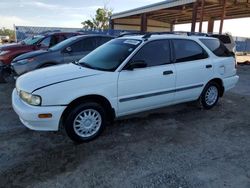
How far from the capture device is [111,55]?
14.7 ft

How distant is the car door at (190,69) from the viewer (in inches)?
189

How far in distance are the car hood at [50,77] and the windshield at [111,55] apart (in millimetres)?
248

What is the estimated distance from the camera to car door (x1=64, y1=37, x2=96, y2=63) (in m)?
7.48

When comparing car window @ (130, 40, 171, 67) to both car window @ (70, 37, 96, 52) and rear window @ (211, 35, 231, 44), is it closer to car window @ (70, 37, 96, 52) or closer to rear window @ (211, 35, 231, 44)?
car window @ (70, 37, 96, 52)

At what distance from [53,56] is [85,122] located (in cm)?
402

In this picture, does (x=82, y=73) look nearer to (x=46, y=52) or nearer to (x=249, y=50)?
(x=46, y=52)

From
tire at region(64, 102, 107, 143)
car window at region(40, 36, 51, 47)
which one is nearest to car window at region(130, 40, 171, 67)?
tire at region(64, 102, 107, 143)

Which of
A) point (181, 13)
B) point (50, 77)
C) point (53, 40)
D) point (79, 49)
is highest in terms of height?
point (181, 13)

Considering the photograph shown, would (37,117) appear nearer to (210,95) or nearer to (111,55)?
(111,55)

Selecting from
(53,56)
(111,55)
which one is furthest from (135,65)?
(53,56)

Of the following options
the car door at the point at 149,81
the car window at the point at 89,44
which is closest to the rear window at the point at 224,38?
the car window at the point at 89,44

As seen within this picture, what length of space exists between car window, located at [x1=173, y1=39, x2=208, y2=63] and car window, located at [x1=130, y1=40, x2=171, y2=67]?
9.2 inches

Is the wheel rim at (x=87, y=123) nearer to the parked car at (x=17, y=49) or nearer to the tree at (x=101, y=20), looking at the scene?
the parked car at (x=17, y=49)

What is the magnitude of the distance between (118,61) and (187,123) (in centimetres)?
192
